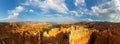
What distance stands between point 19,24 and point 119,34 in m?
24.7

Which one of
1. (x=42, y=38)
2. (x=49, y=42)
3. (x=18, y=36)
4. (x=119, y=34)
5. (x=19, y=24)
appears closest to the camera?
(x=119, y=34)

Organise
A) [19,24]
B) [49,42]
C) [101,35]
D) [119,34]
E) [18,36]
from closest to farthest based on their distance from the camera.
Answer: [119,34], [101,35], [49,42], [18,36], [19,24]

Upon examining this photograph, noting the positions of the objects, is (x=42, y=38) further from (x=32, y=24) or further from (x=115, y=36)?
(x=32, y=24)

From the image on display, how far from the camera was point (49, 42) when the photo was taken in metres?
16.2

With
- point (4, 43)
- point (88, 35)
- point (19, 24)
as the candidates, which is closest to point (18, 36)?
point (4, 43)

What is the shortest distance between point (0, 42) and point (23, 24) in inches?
694

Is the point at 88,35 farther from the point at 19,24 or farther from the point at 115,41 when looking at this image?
the point at 19,24

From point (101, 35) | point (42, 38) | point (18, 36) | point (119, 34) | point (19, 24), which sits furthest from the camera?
point (19, 24)

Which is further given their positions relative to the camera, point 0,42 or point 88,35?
point 0,42

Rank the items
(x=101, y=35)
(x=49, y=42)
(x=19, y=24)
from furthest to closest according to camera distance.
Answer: (x=19, y=24) → (x=49, y=42) → (x=101, y=35)

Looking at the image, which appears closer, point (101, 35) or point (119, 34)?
point (119, 34)

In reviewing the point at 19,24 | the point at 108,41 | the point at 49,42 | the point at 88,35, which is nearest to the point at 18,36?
the point at 49,42

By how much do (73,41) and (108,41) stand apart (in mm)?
1873

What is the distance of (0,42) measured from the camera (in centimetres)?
1684
